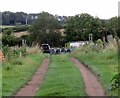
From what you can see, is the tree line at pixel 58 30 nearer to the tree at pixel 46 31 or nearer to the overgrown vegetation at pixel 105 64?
the tree at pixel 46 31

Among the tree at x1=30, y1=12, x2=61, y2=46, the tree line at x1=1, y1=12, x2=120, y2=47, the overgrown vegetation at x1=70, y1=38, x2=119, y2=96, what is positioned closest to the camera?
the overgrown vegetation at x1=70, y1=38, x2=119, y2=96

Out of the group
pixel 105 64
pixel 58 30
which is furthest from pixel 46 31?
pixel 105 64

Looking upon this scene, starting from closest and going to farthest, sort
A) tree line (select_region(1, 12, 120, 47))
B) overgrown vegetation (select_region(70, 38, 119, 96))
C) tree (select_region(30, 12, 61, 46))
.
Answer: overgrown vegetation (select_region(70, 38, 119, 96)) < tree line (select_region(1, 12, 120, 47)) < tree (select_region(30, 12, 61, 46))

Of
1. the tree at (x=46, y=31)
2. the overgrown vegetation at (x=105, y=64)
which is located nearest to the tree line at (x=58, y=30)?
the tree at (x=46, y=31)

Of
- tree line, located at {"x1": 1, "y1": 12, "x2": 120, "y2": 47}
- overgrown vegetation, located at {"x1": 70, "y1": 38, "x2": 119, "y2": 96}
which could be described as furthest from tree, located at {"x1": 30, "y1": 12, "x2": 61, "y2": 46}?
overgrown vegetation, located at {"x1": 70, "y1": 38, "x2": 119, "y2": 96}

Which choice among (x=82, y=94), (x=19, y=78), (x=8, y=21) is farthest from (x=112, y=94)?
(x=8, y=21)

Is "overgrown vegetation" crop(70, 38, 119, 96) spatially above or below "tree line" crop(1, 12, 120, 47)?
below

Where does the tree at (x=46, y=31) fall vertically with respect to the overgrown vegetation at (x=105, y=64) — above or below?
above

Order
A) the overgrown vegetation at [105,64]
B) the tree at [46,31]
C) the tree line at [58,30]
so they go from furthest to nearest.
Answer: the tree at [46,31] < the tree line at [58,30] < the overgrown vegetation at [105,64]

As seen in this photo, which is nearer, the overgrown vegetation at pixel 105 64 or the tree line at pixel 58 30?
the overgrown vegetation at pixel 105 64

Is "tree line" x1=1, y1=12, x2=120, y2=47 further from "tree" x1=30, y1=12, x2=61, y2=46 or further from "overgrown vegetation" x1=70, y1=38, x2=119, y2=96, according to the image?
"overgrown vegetation" x1=70, y1=38, x2=119, y2=96

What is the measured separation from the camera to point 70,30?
7488 centimetres

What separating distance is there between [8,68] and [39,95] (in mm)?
8825

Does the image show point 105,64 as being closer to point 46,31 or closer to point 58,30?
point 46,31
